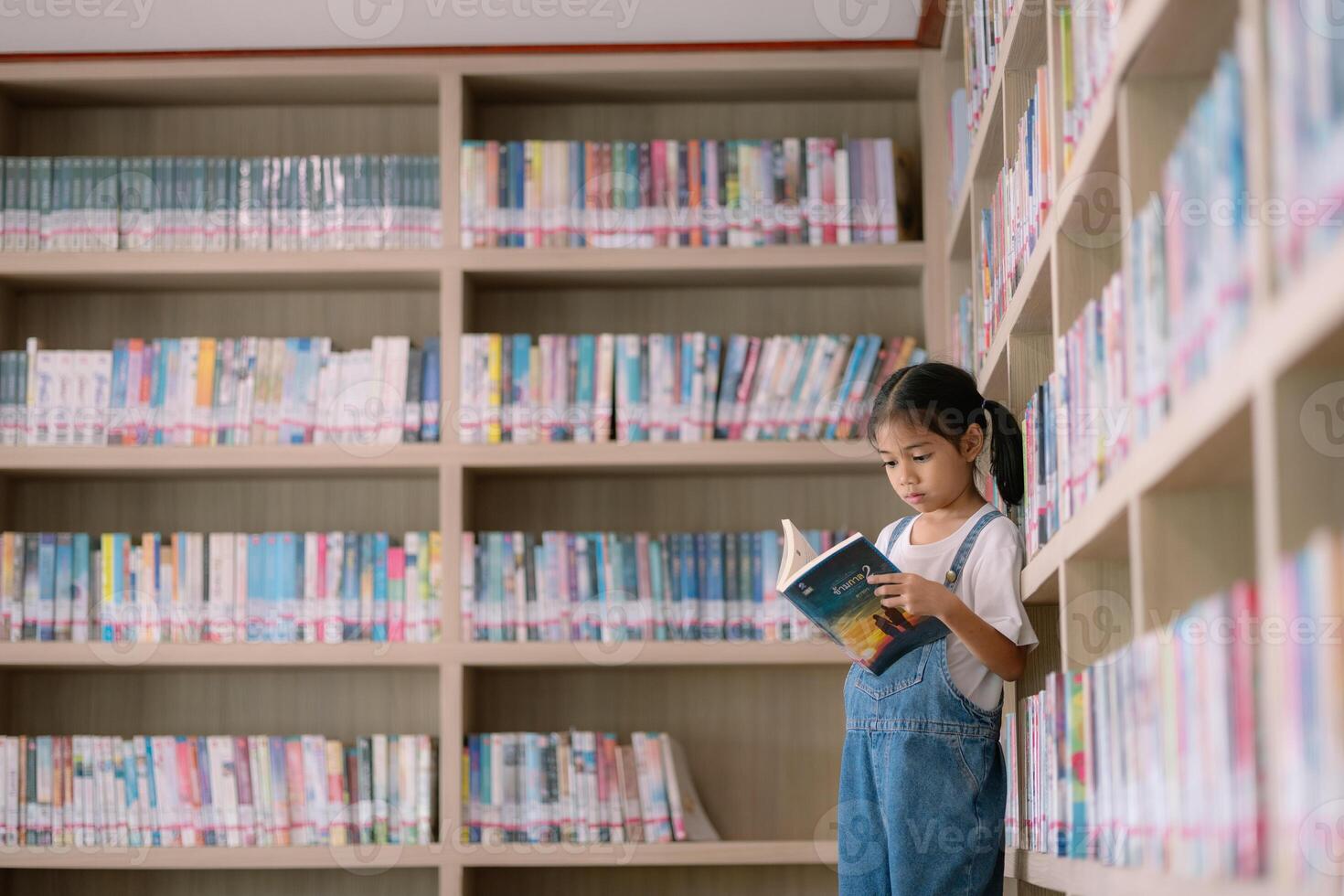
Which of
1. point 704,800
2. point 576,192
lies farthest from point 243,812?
point 576,192

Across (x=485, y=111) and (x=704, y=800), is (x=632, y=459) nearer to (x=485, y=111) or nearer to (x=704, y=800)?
(x=704, y=800)

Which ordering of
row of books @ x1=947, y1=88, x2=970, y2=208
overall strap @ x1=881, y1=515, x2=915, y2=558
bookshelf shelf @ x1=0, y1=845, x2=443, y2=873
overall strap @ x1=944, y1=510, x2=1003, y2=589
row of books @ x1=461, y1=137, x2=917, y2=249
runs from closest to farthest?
overall strap @ x1=944, y1=510, x2=1003, y2=589
overall strap @ x1=881, y1=515, x2=915, y2=558
row of books @ x1=947, y1=88, x2=970, y2=208
bookshelf shelf @ x1=0, y1=845, x2=443, y2=873
row of books @ x1=461, y1=137, x2=917, y2=249

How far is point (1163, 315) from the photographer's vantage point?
1.21 meters

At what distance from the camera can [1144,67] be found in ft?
4.43

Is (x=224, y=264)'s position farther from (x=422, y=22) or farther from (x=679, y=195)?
(x=679, y=195)

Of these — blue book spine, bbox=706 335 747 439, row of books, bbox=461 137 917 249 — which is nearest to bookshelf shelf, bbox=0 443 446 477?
row of books, bbox=461 137 917 249

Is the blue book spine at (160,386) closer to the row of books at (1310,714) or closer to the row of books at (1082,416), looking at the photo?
the row of books at (1082,416)

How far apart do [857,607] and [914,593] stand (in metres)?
0.09

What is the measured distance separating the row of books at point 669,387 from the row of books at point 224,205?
332mm

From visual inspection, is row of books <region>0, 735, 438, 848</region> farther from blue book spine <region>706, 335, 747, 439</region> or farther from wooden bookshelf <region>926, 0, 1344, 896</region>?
wooden bookshelf <region>926, 0, 1344, 896</region>

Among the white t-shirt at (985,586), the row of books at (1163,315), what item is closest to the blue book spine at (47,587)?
the white t-shirt at (985,586)

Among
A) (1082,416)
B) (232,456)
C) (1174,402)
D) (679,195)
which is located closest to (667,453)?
(679,195)

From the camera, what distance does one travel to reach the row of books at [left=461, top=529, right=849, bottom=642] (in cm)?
292

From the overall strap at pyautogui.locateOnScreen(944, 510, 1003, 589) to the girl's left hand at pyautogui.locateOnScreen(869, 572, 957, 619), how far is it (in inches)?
5.9
